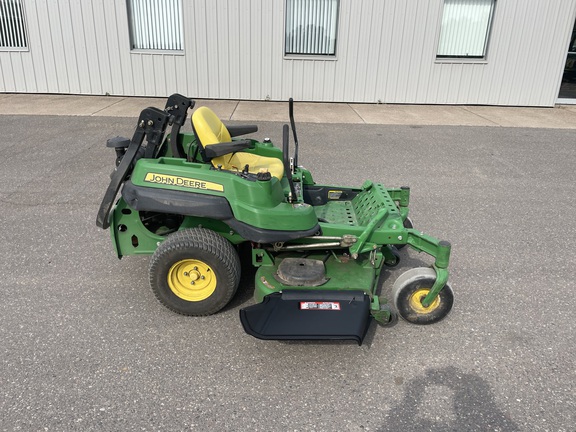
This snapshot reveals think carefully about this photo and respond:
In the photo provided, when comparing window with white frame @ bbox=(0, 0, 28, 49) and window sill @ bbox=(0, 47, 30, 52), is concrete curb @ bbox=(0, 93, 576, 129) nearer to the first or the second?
window sill @ bbox=(0, 47, 30, 52)

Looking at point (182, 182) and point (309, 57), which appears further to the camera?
point (309, 57)

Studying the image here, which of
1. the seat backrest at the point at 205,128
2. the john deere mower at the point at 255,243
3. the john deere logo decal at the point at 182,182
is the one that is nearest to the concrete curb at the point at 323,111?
the seat backrest at the point at 205,128

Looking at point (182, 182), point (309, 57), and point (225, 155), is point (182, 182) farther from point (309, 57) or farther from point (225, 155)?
point (309, 57)

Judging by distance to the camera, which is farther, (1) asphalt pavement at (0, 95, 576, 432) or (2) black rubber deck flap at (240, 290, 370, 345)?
(2) black rubber deck flap at (240, 290, 370, 345)

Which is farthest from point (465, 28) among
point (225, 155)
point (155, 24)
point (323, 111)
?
point (225, 155)

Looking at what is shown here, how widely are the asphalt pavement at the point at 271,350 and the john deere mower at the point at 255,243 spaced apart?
22 centimetres

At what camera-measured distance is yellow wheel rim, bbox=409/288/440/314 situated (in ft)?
9.86

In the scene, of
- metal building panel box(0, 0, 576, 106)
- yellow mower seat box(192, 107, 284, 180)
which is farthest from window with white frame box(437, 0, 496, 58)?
yellow mower seat box(192, 107, 284, 180)

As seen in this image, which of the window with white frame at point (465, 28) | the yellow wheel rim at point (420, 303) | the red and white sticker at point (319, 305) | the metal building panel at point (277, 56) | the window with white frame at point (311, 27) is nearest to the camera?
the red and white sticker at point (319, 305)

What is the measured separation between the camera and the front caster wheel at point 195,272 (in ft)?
9.46

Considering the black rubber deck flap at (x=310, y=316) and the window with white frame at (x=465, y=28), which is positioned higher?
the window with white frame at (x=465, y=28)

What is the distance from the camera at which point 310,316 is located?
2.73 metres

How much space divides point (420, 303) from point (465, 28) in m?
9.74

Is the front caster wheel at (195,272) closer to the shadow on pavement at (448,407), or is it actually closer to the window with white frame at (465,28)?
the shadow on pavement at (448,407)
